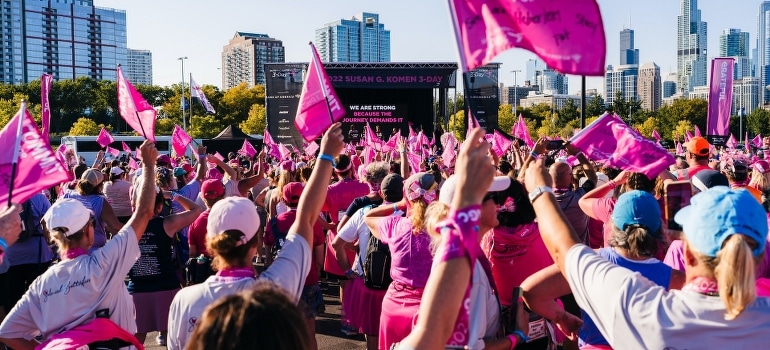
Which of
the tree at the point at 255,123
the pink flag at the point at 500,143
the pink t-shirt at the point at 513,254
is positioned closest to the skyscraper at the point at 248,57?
the tree at the point at 255,123

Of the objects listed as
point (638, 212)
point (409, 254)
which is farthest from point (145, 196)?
point (638, 212)

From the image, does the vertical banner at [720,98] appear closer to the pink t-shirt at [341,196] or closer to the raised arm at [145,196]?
the pink t-shirt at [341,196]

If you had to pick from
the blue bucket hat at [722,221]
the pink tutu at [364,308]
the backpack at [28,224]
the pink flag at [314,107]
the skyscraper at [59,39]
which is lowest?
the pink tutu at [364,308]

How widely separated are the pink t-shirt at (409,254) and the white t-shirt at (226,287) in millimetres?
1194

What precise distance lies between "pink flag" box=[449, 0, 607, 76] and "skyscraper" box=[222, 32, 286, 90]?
480ft

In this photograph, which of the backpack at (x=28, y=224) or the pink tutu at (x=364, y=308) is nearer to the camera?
the pink tutu at (x=364, y=308)

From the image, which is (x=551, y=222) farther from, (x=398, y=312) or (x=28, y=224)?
(x=28, y=224)

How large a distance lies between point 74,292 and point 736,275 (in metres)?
2.58

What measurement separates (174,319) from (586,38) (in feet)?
6.56

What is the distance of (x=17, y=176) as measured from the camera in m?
3.23

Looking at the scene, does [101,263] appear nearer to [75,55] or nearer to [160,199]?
[160,199]

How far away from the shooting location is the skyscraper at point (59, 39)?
122 metres

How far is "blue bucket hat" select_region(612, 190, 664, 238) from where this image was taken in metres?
3.10

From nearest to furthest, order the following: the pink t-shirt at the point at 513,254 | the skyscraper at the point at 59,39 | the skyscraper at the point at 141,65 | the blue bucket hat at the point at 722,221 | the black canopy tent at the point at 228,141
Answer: the blue bucket hat at the point at 722,221 → the pink t-shirt at the point at 513,254 → the black canopy tent at the point at 228,141 → the skyscraper at the point at 59,39 → the skyscraper at the point at 141,65
